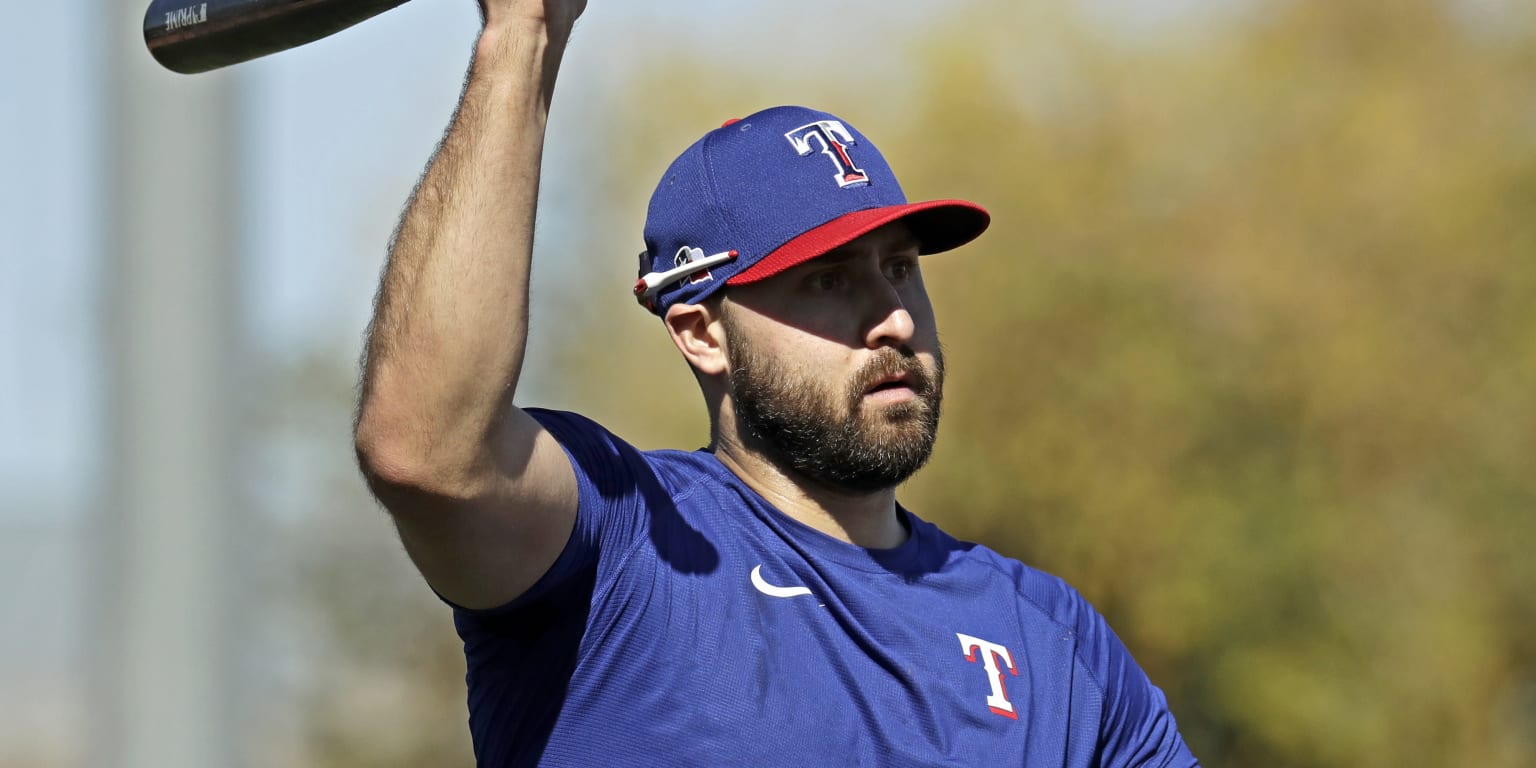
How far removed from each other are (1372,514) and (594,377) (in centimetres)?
420

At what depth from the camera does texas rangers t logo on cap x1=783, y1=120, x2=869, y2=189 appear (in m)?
2.91

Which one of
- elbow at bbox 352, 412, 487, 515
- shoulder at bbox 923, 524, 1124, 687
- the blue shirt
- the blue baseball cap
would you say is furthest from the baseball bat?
shoulder at bbox 923, 524, 1124, 687

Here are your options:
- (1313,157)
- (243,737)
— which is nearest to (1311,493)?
(1313,157)

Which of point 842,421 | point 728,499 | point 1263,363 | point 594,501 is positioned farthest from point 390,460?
point 1263,363

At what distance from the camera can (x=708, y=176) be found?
2.94 meters

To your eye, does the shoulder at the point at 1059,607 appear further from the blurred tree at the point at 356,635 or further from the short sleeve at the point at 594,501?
the blurred tree at the point at 356,635

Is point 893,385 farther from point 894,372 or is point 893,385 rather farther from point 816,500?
point 816,500

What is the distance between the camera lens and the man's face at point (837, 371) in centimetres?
277

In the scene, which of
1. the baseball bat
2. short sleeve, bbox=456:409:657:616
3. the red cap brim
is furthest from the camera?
the red cap brim

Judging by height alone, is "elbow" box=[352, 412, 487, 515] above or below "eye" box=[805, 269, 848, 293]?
below

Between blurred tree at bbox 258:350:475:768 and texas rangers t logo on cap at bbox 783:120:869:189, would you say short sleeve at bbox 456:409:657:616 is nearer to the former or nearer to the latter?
texas rangers t logo on cap at bbox 783:120:869:189

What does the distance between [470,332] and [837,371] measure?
93 centimetres

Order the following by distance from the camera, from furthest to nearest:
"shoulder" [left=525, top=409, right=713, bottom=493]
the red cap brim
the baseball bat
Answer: the red cap brim → "shoulder" [left=525, top=409, right=713, bottom=493] → the baseball bat

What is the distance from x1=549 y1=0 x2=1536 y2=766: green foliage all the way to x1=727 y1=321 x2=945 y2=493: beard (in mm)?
5183
